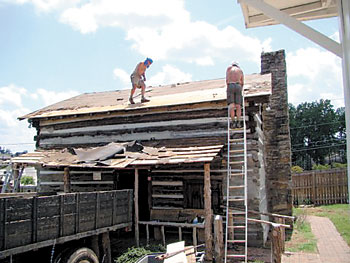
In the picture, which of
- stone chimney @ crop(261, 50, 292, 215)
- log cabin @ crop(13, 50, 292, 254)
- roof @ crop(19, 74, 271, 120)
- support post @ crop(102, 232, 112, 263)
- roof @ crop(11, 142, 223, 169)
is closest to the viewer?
support post @ crop(102, 232, 112, 263)

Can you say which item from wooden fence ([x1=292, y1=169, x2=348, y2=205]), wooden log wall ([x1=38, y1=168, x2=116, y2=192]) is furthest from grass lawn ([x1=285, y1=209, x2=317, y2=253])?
wooden log wall ([x1=38, y1=168, x2=116, y2=192])

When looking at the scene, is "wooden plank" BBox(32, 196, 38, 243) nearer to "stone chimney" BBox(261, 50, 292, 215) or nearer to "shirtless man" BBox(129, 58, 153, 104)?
"shirtless man" BBox(129, 58, 153, 104)

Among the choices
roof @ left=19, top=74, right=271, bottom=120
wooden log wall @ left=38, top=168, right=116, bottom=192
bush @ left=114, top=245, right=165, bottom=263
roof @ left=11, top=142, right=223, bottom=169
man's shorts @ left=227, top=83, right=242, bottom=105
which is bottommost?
bush @ left=114, top=245, right=165, bottom=263

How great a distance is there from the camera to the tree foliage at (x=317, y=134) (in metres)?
39.0

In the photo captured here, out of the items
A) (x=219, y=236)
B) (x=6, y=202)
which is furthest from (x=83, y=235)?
(x=219, y=236)

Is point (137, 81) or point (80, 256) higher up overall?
point (137, 81)

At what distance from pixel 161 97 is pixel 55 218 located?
814 cm

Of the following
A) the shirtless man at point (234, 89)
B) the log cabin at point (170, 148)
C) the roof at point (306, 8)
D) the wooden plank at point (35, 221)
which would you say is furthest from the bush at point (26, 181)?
the roof at point (306, 8)

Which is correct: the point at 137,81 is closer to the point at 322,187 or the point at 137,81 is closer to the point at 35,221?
the point at 35,221

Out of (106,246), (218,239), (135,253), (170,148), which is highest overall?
(170,148)

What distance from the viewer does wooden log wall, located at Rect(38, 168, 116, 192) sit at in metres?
12.7

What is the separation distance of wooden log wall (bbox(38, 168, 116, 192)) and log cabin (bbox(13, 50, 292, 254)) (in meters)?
0.04

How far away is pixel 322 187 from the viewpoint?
20.5 meters

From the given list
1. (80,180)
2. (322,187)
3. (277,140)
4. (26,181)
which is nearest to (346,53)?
(80,180)
